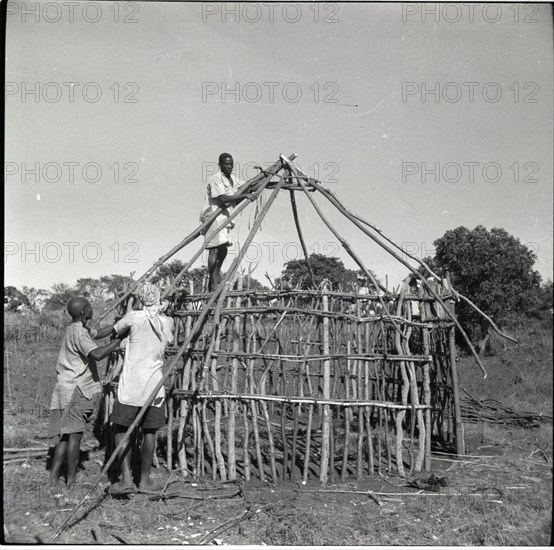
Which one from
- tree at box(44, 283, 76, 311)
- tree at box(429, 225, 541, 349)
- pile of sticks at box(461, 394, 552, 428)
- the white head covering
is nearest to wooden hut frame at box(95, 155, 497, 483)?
the white head covering

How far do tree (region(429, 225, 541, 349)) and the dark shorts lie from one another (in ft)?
51.5

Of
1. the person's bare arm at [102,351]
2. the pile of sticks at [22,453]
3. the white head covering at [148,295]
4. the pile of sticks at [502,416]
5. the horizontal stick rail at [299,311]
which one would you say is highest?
the white head covering at [148,295]

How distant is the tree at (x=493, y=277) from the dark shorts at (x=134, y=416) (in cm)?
1569

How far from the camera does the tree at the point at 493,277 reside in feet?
62.5

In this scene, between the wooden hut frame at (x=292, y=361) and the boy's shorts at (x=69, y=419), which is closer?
the boy's shorts at (x=69, y=419)

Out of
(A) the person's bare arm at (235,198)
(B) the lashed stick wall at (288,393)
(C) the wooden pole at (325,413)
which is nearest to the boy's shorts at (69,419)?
(B) the lashed stick wall at (288,393)

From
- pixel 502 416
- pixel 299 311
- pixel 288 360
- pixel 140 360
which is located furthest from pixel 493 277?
pixel 140 360

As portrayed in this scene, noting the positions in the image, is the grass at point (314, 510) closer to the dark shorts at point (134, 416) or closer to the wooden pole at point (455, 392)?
the wooden pole at point (455, 392)

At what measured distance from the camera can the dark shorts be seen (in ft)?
17.0

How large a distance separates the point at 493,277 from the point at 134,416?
17106 millimetres

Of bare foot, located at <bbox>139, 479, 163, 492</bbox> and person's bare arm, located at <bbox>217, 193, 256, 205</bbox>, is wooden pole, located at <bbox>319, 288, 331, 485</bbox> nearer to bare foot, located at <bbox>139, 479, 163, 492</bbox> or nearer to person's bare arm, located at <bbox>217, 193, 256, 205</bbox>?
person's bare arm, located at <bbox>217, 193, 256, 205</bbox>

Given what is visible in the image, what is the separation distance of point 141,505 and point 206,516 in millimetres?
664

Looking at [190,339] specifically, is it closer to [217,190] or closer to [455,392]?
[217,190]

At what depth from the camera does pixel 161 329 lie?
535 cm
